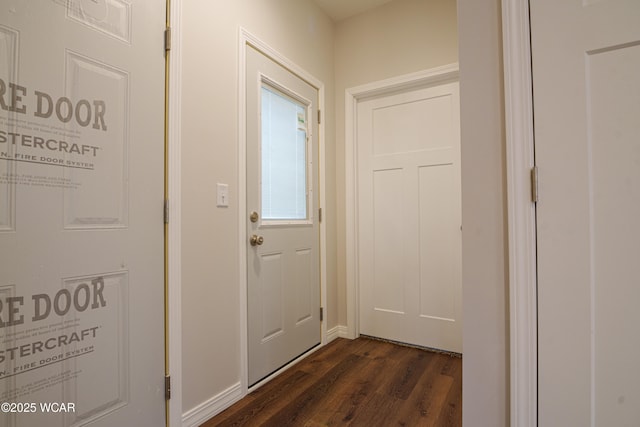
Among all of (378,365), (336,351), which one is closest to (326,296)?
(336,351)

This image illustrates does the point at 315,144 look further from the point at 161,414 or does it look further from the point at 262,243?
the point at 161,414

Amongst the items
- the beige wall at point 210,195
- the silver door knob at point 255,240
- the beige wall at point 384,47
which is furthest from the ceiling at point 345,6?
the silver door knob at point 255,240

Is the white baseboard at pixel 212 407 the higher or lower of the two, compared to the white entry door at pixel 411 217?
lower

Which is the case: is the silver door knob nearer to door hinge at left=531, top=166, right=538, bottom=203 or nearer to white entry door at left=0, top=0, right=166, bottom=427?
white entry door at left=0, top=0, right=166, bottom=427

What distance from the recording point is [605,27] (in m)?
0.73

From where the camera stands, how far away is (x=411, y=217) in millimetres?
2447

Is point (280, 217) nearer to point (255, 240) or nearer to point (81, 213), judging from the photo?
point (255, 240)

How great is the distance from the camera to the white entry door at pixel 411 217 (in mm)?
2287

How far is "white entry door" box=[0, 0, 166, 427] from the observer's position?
962mm

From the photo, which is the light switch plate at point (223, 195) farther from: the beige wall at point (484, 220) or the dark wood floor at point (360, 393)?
the beige wall at point (484, 220)

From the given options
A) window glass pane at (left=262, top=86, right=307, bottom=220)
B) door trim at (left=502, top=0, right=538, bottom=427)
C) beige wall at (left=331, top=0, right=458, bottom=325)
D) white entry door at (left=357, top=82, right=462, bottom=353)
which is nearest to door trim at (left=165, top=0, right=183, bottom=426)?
window glass pane at (left=262, top=86, right=307, bottom=220)

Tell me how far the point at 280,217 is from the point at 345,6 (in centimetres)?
194

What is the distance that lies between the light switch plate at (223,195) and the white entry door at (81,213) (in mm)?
329

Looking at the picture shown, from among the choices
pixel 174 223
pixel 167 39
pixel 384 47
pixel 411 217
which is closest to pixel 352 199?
pixel 411 217
